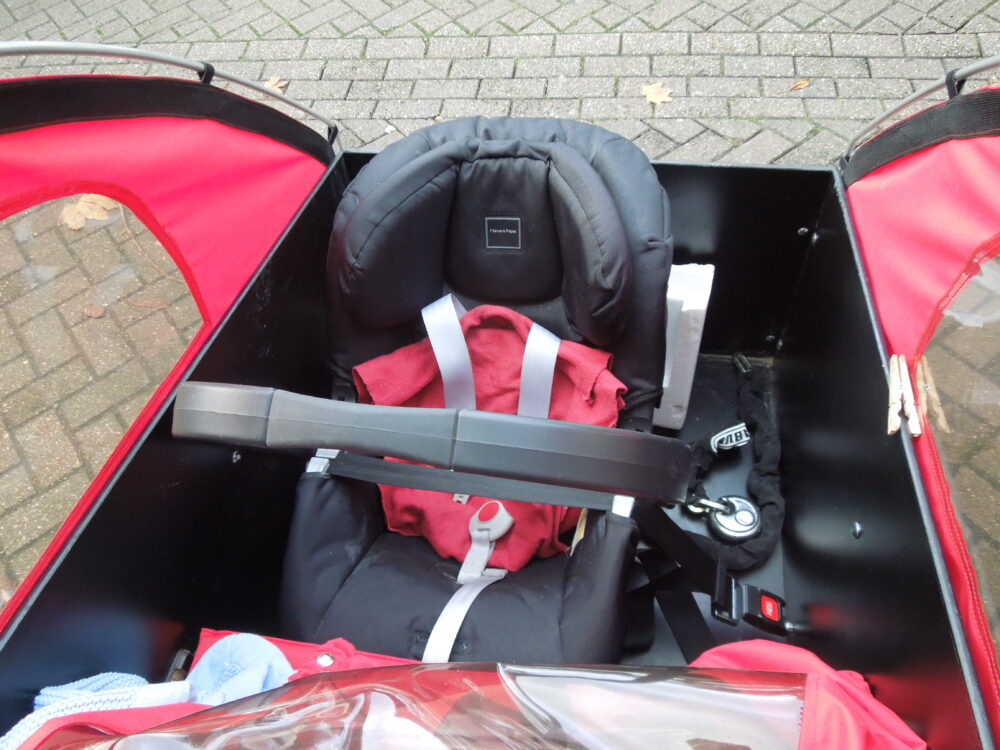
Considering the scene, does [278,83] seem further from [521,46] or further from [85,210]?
[85,210]

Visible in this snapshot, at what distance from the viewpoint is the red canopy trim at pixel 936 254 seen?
0.79 metres

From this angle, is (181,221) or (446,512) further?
(446,512)

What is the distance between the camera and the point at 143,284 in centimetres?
121

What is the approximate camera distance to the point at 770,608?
129cm

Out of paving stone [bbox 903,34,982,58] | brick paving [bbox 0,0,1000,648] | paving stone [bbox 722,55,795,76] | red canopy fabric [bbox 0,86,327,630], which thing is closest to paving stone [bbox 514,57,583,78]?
brick paving [bbox 0,0,1000,648]

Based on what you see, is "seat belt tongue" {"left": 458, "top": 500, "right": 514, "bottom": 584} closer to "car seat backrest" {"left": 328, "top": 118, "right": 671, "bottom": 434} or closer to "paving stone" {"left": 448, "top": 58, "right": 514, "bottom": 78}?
"car seat backrest" {"left": 328, "top": 118, "right": 671, "bottom": 434}

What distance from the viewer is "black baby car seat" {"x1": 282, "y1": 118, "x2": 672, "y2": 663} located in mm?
1098

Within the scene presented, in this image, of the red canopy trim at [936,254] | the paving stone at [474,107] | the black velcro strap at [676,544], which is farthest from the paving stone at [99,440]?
the paving stone at [474,107]

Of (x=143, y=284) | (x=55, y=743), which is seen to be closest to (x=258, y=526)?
(x=143, y=284)

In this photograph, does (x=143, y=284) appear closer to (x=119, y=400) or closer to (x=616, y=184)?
(x=119, y=400)

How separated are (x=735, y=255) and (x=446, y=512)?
830 mm

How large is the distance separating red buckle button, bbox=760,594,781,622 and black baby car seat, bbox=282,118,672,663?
1.08ft

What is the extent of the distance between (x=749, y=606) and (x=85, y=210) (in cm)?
126

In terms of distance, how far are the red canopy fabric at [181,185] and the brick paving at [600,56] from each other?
3.77ft
